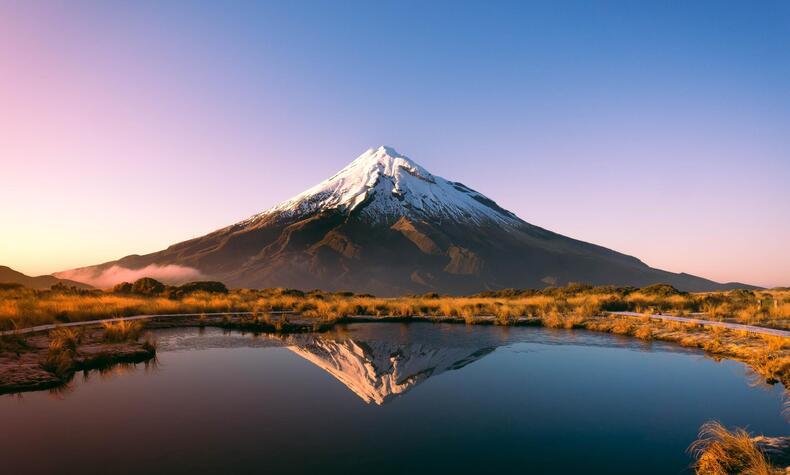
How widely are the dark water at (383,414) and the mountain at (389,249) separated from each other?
101 meters

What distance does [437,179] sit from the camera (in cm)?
18625

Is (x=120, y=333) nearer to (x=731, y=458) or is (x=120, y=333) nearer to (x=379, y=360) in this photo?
(x=379, y=360)

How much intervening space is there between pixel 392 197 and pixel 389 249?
112 ft

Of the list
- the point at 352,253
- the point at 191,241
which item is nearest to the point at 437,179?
the point at 352,253

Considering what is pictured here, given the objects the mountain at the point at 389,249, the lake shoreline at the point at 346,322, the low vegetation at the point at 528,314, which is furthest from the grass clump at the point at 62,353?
the mountain at the point at 389,249

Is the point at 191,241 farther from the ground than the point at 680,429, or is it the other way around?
the point at 191,241

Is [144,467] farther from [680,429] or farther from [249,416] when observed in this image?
[680,429]

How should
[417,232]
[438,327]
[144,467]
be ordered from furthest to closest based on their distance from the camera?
1. [417,232]
2. [438,327]
3. [144,467]

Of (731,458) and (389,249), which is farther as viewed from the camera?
(389,249)

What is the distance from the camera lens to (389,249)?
13988 cm

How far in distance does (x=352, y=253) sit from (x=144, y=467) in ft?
425

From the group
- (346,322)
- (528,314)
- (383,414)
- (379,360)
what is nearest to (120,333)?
(379,360)

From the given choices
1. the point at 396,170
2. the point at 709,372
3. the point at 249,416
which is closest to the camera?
the point at 249,416

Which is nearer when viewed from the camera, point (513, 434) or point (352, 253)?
point (513, 434)
